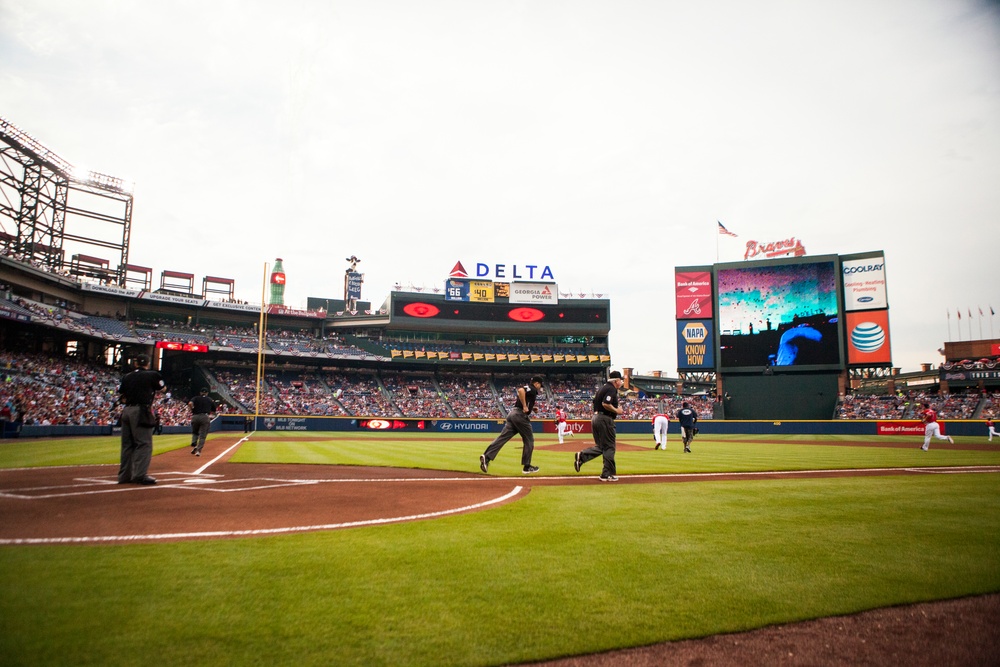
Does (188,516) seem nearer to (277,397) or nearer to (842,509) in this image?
(842,509)

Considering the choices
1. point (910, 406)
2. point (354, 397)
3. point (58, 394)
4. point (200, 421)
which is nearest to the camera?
point (200, 421)

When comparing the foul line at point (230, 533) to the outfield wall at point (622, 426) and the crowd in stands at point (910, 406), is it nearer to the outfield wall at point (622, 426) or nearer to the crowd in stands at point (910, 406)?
the outfield wall at point (622, 426)

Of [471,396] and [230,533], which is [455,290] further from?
Answer: [230,533]

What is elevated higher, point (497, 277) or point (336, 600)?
point (497, 277)

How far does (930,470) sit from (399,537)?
1283cm

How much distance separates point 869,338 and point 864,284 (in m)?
4.97

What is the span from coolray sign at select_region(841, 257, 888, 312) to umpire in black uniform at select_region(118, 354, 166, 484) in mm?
56153

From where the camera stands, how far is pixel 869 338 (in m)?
49.6

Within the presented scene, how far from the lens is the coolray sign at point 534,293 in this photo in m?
65.2

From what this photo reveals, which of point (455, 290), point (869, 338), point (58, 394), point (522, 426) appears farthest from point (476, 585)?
point (455, 290)

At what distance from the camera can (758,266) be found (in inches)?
2115

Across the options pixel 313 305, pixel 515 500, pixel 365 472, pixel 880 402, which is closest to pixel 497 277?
pixel 313 305

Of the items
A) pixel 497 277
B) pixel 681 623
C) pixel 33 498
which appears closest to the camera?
pixel 681 623

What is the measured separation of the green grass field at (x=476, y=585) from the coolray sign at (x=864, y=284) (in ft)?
169
